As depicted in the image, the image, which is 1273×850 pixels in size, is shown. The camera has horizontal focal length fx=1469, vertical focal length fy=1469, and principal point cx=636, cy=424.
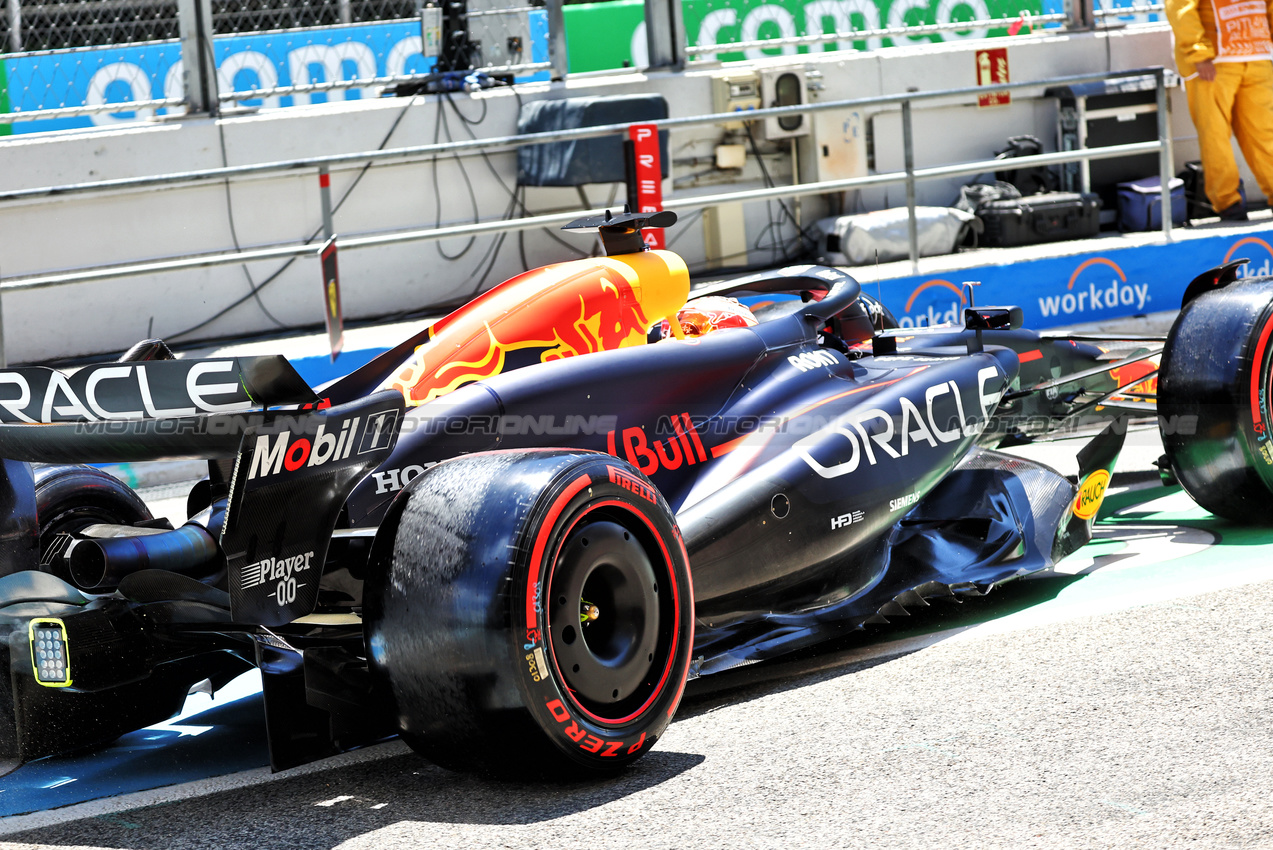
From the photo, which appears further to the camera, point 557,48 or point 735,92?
point 735,92

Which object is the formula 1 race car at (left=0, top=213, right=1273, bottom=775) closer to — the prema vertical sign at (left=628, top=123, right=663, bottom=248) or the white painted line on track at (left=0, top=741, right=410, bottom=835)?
the white painted line on track at (left=0, top=741, right=410, bottom=835)

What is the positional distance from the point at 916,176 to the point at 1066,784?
6.84 m

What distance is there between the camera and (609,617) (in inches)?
134

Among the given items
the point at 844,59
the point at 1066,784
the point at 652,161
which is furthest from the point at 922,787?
the point at 844,59

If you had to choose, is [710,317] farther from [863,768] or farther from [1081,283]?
[1081,283]

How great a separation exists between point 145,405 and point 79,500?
1.51m

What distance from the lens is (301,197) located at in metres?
10.8

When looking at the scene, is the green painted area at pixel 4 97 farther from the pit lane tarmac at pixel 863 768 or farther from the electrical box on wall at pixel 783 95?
the pit lane tarmac at pixel 863 768

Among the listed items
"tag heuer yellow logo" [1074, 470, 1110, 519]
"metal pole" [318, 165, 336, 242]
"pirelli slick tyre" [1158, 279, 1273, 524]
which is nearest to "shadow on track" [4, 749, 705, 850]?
"tag heuer yellow logo" [1074, 470, 1110, 519]

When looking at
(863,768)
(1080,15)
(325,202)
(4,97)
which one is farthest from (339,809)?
(1080,15)

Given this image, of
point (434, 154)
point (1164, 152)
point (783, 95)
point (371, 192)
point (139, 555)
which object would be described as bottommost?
point (139, 555)

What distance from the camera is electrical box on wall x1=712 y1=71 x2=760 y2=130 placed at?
39.2 feet

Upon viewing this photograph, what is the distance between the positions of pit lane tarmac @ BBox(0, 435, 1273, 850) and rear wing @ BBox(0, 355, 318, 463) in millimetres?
823

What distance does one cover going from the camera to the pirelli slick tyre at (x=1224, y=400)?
5.16 metres
